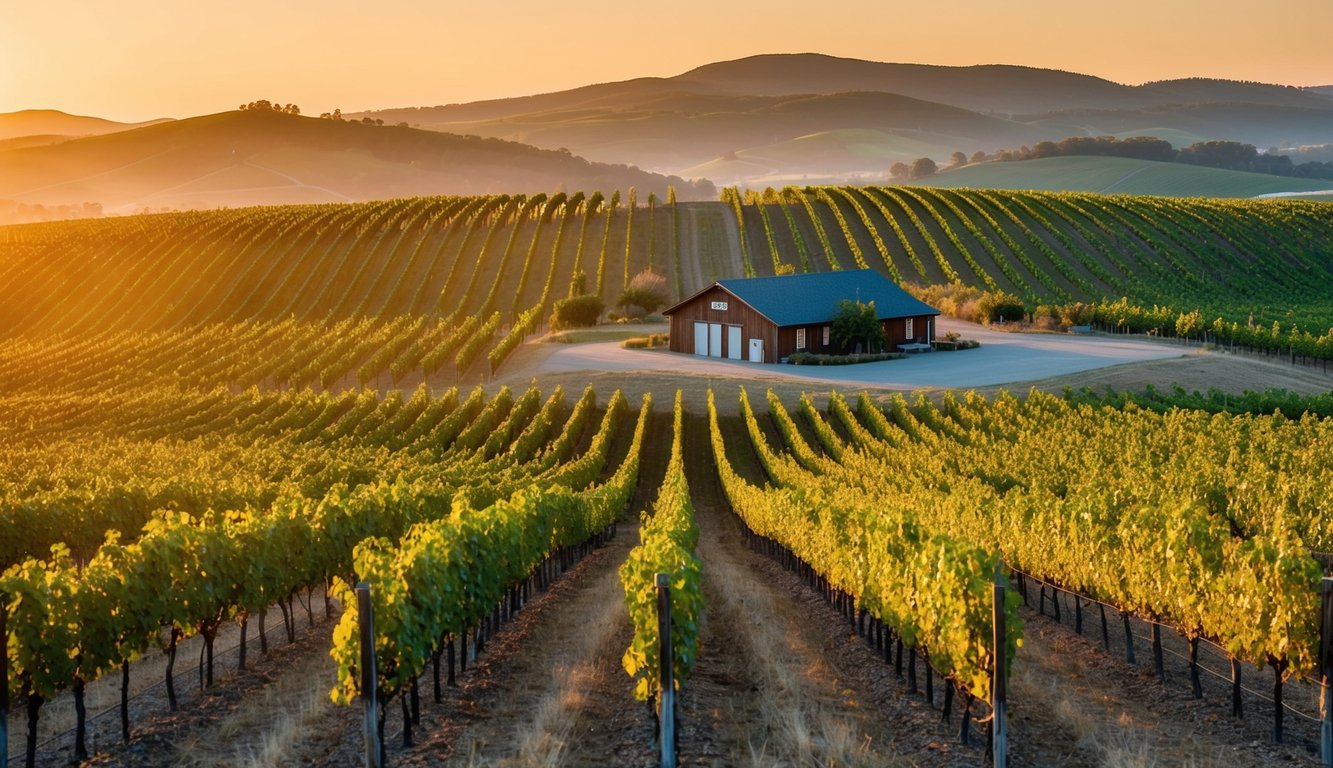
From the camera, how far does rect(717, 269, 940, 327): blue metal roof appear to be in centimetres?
7569

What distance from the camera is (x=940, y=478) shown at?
121 feet

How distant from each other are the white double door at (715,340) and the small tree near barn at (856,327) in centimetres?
636

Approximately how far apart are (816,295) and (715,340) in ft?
25.0

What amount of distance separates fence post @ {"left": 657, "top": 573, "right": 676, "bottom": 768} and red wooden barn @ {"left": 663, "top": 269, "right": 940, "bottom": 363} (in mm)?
60557

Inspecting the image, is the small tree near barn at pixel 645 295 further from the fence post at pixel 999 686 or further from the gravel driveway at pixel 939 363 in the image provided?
the fence post at pixel 999 686

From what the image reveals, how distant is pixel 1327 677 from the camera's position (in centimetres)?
1447

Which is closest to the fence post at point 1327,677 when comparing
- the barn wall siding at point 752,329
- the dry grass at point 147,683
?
the dry grass at point 147,683

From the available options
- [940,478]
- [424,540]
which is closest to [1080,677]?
[424,540]

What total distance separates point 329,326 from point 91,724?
82.3 m

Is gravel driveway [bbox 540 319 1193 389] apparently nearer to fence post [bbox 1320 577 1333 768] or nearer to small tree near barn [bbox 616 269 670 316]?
small tree near barn [bbox 616 269 670 316]

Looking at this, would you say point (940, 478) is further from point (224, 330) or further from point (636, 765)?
point (224, 330)

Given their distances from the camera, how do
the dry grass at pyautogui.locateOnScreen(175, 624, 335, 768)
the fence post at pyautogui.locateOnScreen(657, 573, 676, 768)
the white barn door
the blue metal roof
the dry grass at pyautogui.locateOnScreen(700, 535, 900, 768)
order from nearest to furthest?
the fence post at pyautogui.locateOnScreen(657, 573, 676, 768)
the dry grass at pyautogui.locateOnScreen(700, 535, 900, 768)
the dry grass at pyautogui.locateOnScreen(175, 624, 335, 768)
the blue metal roof
the white barn door

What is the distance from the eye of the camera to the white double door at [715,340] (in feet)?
253

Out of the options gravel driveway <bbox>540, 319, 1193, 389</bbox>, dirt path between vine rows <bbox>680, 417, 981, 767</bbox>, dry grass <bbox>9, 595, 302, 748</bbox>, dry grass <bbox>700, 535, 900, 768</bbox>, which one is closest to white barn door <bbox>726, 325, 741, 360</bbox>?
gravel driveway <bbox>540, 319, 1193, 389</bbox>
